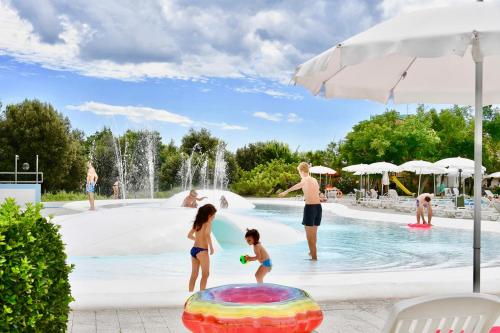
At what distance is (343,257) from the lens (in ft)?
38.0

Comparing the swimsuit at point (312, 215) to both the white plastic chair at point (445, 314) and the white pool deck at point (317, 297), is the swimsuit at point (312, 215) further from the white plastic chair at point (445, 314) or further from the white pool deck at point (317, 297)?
the white plastic chair at point (445, 314)

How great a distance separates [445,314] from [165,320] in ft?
11.4

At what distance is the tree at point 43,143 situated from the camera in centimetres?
4097

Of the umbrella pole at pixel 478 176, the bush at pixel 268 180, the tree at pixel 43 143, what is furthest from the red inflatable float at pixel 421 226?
the tree at pixel 43 143

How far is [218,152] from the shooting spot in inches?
1962

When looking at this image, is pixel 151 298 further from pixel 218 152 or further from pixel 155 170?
pixel 218 152

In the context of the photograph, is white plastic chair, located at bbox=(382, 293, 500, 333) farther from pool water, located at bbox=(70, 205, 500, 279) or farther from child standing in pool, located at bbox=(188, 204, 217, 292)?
pool water, located at bbox=(70, 205, 500, 279)

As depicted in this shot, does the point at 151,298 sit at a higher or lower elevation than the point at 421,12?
lower

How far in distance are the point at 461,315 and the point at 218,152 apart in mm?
47587

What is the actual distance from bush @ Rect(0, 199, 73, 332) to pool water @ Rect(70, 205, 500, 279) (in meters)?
5.72

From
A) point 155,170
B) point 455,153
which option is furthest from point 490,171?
point 155,170

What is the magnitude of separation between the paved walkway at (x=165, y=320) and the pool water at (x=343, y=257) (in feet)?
10.5

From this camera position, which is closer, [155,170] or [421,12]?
[421,12]

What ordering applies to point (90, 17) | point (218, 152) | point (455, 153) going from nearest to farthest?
point (455, 153), point (218, 152), point (90, 17)
